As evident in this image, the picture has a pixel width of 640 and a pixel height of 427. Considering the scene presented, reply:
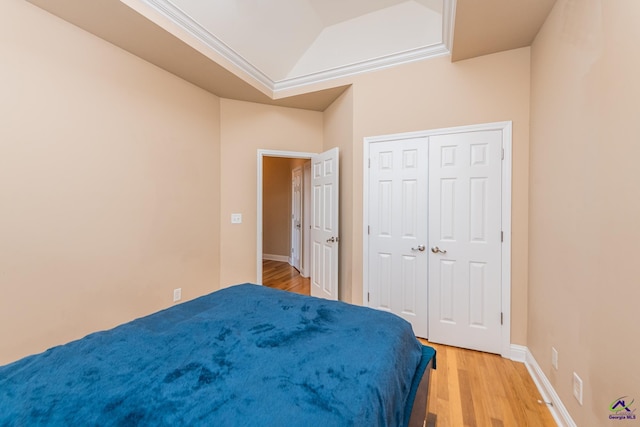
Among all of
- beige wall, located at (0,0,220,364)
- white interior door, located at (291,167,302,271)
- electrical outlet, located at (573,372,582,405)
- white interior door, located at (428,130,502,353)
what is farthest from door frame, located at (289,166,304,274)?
electrical outlet, located at (573,372,582,405)

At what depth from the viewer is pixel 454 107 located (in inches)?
96.9

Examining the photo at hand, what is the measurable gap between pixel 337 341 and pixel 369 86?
102 inches

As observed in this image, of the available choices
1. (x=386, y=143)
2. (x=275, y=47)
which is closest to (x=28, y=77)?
(x=275, y=47)

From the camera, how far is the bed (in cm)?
80

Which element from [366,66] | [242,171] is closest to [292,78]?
[366,66]

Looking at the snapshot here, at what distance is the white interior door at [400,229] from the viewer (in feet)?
8.42

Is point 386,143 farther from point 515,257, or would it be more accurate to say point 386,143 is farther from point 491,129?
point 515,257

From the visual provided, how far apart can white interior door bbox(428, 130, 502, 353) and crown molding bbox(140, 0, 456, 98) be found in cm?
85

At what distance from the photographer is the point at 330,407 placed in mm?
840

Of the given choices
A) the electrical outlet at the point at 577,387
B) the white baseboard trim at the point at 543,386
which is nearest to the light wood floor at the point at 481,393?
the white baseboard trim at the point at 543,386

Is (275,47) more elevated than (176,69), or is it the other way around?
(275,47)

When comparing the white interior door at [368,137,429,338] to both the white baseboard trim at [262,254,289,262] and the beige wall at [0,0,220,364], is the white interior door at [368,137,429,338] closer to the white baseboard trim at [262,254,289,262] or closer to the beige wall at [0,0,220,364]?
the beige wall at [0,0,220,364]

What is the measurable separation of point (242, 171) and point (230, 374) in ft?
9.22

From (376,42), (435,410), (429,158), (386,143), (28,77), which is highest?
(376,42)
